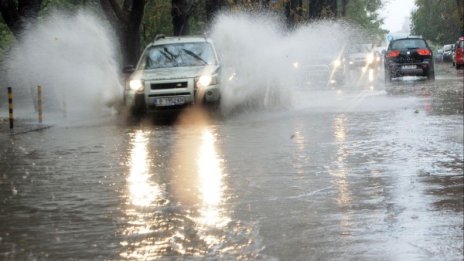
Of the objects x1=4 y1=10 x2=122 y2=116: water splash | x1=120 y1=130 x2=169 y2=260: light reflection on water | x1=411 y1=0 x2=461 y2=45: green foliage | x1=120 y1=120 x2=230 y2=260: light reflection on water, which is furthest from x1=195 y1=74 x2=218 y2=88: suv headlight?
x1=411 y1=0 x2=461 y2=45: green foliage

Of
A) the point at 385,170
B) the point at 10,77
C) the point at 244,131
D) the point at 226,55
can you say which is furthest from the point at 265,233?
the point at 10,77

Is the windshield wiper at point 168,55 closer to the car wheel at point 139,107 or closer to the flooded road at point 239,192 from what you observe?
the car wheel at point 139,107

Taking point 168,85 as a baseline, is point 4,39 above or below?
above

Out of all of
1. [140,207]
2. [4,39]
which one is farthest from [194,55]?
[4,39]

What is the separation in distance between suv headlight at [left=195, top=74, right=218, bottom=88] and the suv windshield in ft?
2.74

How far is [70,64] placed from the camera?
2820cm

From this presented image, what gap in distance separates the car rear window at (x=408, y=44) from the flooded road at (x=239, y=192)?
20.0 meters

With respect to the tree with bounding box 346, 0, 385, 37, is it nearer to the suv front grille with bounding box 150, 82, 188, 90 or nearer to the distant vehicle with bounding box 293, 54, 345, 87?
the distant vehicle with bounding box 293, 54, 345, 87

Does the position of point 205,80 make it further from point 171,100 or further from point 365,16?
point 365,16

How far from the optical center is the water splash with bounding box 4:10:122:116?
25706 millimetres

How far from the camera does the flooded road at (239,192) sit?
721 centimetres

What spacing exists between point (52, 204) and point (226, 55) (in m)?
14.6

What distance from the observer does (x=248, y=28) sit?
95.0 ft

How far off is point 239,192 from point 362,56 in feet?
155
